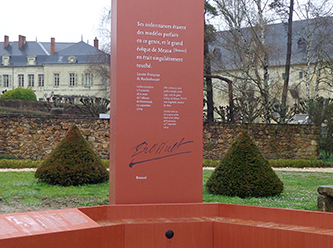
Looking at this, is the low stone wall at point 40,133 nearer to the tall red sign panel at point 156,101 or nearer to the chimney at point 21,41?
the tall red sign panel at point 156,101

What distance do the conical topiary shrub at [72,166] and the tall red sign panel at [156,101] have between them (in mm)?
4015

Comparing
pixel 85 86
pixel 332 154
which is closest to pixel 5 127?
pixel 332 154

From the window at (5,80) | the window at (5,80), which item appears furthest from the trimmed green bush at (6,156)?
the window at (5,80)

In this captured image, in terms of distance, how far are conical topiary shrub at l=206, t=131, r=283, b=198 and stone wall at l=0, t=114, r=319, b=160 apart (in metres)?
8.24

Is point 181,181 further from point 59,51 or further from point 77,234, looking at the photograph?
point 59,51

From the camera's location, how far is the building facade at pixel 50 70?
52.7 metres

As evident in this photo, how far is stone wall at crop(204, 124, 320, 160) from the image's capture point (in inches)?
627

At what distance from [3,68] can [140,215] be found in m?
55.8

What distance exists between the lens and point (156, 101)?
4332 millimetres

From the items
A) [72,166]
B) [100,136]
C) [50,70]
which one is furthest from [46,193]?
[50,70]

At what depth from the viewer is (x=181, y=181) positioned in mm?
4461
